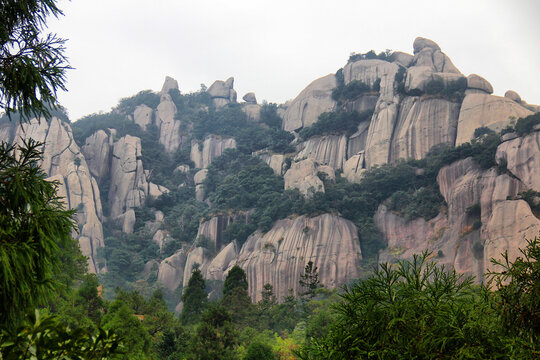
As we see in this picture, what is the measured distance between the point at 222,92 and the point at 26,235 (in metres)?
86.4

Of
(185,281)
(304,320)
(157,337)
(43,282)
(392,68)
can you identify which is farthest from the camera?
(392,68)

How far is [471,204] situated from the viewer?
3675cm

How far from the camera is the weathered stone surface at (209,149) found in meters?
72.0

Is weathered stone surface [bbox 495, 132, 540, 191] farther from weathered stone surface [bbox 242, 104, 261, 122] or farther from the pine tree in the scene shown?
weathered stone surface [bbox 242, 104, 261, 122]

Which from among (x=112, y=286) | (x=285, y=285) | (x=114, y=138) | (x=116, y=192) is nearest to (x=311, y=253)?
(x=285, y=285)

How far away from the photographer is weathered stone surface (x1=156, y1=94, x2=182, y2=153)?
7731cm

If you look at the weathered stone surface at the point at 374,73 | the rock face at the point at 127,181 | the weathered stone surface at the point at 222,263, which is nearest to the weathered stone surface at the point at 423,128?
the weathered stone surface at the point at 374,73

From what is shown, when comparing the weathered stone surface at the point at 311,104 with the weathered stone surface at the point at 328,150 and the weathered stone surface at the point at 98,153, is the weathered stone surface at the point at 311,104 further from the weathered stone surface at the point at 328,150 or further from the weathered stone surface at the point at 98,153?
the weathered stone surface at the point at 98,153

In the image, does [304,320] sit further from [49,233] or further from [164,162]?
[164,162]

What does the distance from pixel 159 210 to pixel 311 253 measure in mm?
27183

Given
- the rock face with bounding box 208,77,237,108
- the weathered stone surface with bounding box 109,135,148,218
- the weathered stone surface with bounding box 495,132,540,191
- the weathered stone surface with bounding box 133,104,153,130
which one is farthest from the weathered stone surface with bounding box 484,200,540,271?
the rock face with bounding box 208,77,237,108

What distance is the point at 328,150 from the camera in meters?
56.7

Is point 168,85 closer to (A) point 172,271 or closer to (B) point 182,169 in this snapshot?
(B) point 182,169

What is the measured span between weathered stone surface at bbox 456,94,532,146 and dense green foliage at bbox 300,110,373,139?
11.9 m
